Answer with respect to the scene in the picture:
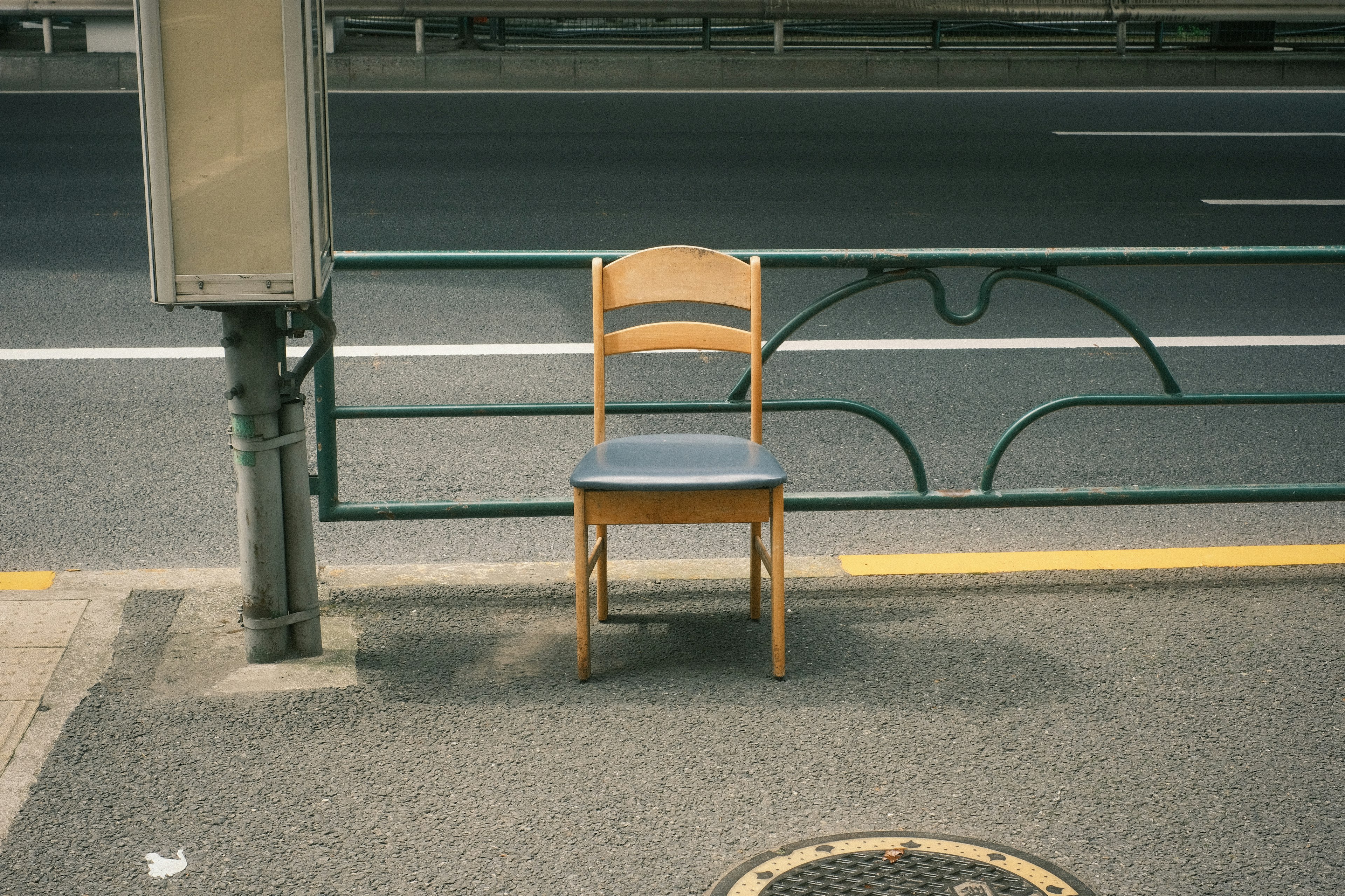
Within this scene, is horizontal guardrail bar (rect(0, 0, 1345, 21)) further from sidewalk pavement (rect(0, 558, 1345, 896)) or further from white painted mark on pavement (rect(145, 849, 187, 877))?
white painted mark on pavement (rect(145, 849, 187, 877))

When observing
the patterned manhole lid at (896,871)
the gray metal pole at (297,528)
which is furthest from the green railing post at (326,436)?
the patterned manhole lid at (896,871)

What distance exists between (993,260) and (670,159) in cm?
791

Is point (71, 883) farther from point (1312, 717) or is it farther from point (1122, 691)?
point (1312, 717)

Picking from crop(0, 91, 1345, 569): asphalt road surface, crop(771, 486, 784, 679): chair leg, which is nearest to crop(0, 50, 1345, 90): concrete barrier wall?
crop(0, 91, 1345, 569): asphalt road surface

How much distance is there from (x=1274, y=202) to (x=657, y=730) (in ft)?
30.2

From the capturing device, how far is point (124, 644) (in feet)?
13.4

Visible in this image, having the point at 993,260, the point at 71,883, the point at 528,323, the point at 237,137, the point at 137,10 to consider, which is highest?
the point at 137,10

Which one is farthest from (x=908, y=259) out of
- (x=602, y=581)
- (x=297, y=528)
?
(x=297, y=528)

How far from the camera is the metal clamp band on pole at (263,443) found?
12.3 ft

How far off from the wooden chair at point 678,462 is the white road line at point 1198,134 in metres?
10.2

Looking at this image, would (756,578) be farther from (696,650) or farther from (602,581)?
(602,581)

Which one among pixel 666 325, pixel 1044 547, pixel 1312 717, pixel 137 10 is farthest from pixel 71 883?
pixel 1044 547

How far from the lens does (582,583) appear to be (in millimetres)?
3846

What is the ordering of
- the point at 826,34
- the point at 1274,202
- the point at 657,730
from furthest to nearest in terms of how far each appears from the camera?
the point at 826,34
the point at 1274,202
the point at 657,730
